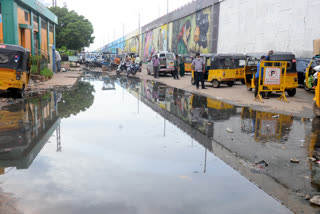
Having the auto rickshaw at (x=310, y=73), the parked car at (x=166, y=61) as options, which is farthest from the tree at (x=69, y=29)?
the auto rickshaw at (x=310, y=73)

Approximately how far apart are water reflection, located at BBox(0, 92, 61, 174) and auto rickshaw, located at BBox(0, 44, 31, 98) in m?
1.23

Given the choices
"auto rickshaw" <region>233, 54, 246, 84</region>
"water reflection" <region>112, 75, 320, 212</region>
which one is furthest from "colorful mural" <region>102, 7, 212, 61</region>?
"water reflection" <region>112, 75, 320, 212</region>

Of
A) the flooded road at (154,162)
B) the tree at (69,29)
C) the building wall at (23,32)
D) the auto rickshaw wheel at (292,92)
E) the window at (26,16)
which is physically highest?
the tree at (69,29)

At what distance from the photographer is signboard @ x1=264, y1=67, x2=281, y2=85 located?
13.8 meters

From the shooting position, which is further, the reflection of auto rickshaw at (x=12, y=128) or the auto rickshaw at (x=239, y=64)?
the auto rickshaw at (x=239, y=64)

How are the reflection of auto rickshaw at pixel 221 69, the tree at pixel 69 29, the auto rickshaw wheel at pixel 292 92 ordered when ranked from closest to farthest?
1. the auto rickshaw wheel at pixel 292 92
2. the reflection of auto rickshaw at pixel 221 69
3. the tree at pixel 69 29

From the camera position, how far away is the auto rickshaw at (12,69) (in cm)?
1242

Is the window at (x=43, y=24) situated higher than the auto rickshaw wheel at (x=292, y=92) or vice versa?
the window at (x=43, y=24)

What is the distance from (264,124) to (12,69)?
9428 mm

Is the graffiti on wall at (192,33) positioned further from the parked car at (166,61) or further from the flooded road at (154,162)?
the flooded road at (154,162)

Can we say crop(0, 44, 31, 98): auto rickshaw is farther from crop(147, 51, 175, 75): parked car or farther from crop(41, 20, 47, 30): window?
crop(41, 20, 47, 30): window

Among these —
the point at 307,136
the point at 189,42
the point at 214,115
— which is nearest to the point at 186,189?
the point at 307,136

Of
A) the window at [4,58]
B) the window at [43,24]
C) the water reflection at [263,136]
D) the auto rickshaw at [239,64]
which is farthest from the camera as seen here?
the window at [43,24]

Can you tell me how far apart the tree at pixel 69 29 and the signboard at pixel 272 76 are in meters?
52.7
